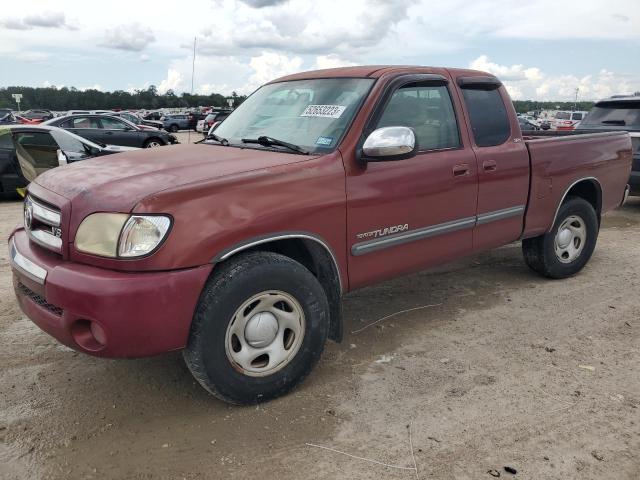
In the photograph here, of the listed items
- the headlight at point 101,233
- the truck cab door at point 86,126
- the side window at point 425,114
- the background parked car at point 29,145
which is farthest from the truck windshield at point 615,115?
the truck cab door at point 86,126

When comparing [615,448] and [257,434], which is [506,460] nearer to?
[615,448]

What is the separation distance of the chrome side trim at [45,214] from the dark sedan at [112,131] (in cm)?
1363

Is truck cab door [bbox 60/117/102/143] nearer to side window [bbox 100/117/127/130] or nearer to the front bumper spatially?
side window [bbox 100/117/127/130]

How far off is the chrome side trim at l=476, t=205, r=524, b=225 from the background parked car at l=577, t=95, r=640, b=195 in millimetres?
4621

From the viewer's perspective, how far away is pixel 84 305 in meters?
2.55

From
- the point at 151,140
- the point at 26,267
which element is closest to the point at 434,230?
the point at 26,267

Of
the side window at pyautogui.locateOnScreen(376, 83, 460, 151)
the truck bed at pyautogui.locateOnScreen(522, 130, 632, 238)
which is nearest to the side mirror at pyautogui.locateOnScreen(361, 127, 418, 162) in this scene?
the side window at pyautogui.locateOnScreen(376, 83, 460, 151)

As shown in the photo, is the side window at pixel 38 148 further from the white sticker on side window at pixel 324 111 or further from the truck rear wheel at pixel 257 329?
the truck rear wheel at pixel 257 329

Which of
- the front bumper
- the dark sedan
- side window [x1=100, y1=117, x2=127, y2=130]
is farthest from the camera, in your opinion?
side window [x1=100, y1=117, x2=127, y2=130]

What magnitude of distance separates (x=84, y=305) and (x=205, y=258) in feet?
1.92

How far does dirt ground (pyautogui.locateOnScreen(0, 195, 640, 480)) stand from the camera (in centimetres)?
259

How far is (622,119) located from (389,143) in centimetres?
699

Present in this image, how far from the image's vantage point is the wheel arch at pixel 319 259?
3150 mm

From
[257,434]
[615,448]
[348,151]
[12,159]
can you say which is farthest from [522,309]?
[12,159]
